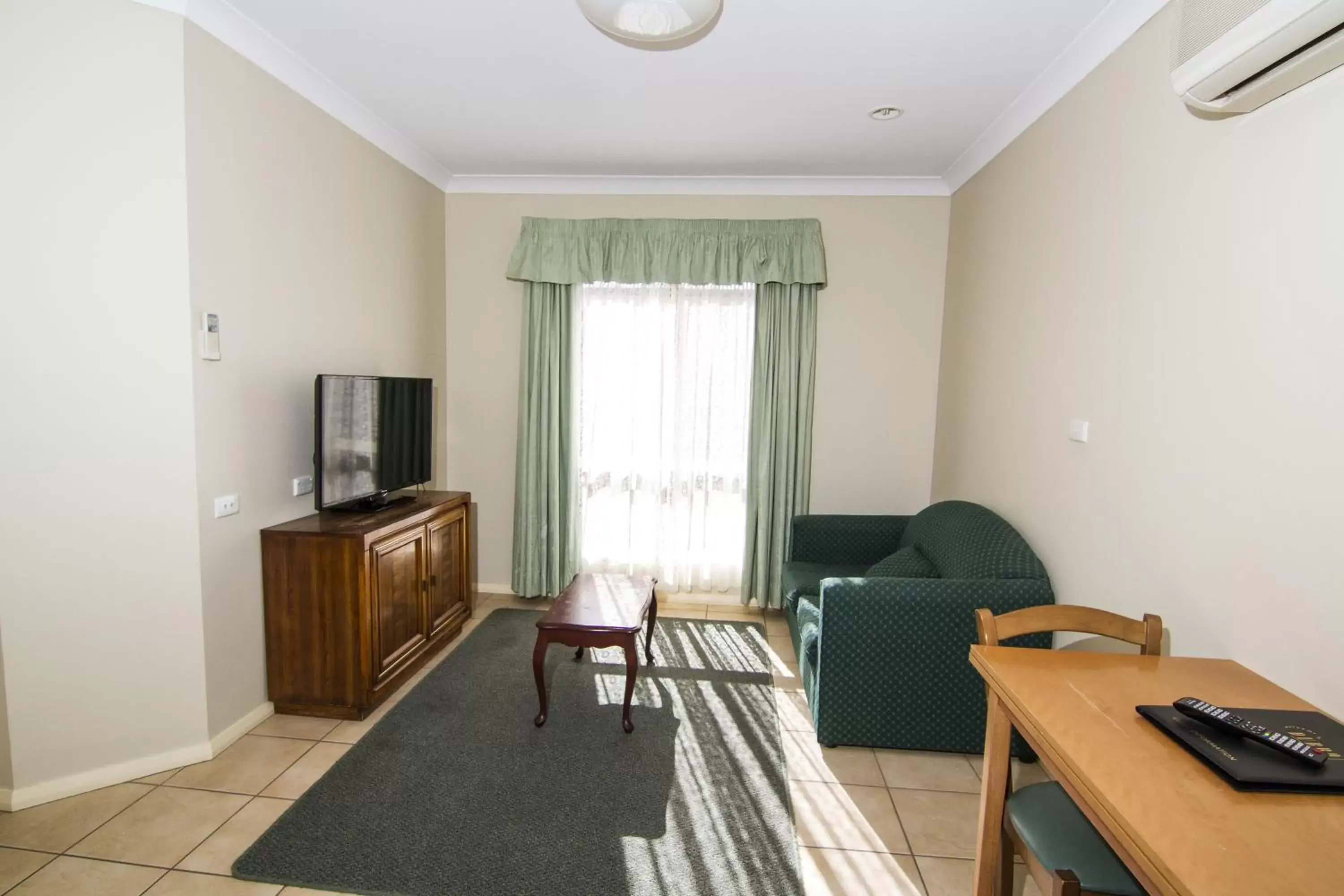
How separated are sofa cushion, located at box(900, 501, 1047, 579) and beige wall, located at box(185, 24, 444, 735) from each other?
3.03m

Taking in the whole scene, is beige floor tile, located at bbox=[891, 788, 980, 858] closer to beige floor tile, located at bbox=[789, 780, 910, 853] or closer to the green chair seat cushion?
beige floor tile, located at bbox=[789, 780, 910, 853]

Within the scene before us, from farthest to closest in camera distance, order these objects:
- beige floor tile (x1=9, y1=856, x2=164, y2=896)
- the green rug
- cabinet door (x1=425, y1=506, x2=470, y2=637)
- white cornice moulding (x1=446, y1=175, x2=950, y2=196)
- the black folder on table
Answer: white cornice moulding (x1=446, y1=175, x2=950, y2=196)
cabinet door (x1=425, y1=506, x2=470, y2=637)
the green rug
beige floor tile (x1=9, y1=856, x2=164, y2=896)
the black folder on table

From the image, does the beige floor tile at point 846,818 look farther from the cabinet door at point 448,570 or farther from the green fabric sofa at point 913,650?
the cabinet door at point 448,570

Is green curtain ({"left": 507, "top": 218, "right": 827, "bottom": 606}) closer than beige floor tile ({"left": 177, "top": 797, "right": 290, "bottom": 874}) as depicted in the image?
No

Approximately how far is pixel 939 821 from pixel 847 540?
173 cm

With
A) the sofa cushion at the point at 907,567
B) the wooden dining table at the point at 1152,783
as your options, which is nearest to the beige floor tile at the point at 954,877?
the wooden dining table at the point at 1152,783

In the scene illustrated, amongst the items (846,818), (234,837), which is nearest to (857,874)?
(846,818)

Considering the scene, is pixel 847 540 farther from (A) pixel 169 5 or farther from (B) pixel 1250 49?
(A) pixel 169 5

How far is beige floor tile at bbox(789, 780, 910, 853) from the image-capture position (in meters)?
2.09

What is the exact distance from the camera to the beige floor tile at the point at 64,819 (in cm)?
200

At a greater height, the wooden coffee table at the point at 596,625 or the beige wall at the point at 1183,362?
the beige wall at the point at 1183,362

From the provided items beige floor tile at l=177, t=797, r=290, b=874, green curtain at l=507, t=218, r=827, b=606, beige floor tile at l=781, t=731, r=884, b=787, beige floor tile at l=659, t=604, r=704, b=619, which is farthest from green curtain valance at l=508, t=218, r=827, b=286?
beige floor tile at l=177, t=797, r=290, b=874

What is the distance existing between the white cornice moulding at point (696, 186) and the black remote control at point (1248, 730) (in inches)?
133

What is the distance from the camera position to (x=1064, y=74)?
99.0 inches
